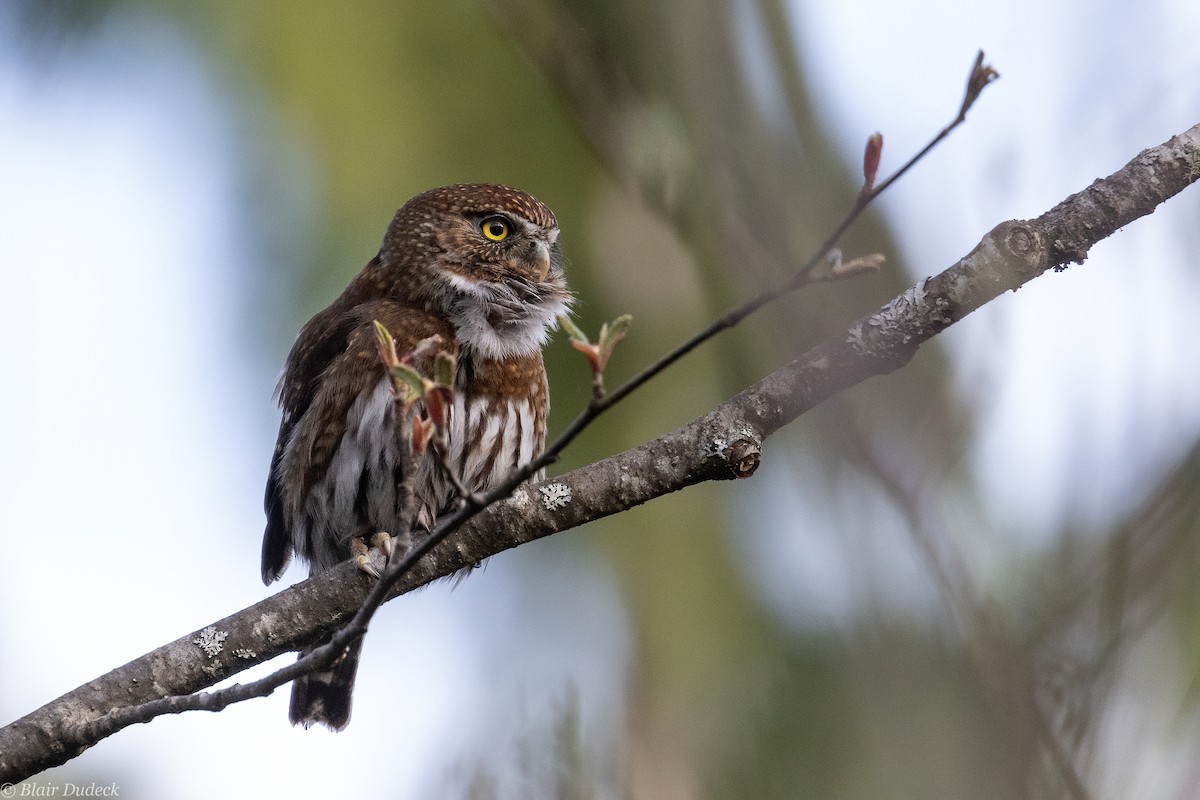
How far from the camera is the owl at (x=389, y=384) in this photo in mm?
4254

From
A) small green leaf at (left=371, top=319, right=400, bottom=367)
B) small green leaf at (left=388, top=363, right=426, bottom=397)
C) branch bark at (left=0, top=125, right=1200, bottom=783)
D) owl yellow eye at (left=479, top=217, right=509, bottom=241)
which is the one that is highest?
owl yellow eye at (left=479, top=217, right=509, bottom=241)

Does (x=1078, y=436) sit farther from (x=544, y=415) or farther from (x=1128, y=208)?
(x=544, y=415)

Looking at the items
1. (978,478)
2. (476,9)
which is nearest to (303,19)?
(476,9)

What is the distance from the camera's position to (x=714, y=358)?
Answer: 6555 millimetres

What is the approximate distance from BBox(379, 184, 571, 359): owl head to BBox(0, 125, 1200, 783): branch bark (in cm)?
116

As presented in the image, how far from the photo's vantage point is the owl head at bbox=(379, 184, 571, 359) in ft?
14.6

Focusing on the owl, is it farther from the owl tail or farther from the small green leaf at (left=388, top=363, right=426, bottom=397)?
the small green leaf at (left=388, top=363, right=426, bottom=397)

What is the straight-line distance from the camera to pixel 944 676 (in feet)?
11.2

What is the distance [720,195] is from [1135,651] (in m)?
2.33

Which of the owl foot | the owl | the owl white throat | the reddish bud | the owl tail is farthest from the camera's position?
the owl tail

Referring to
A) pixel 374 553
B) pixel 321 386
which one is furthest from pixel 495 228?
pixel 374 553

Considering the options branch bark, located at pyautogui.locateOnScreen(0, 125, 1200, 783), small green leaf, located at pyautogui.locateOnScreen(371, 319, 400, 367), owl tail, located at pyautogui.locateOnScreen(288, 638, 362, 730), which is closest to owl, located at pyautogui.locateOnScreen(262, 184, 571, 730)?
owl tail, located at pyautogui.locateOnScreen(288, 638, 362, 730)

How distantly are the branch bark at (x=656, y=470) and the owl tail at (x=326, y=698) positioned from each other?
149 centimetres

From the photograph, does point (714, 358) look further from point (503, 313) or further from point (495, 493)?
point (495, 493)
